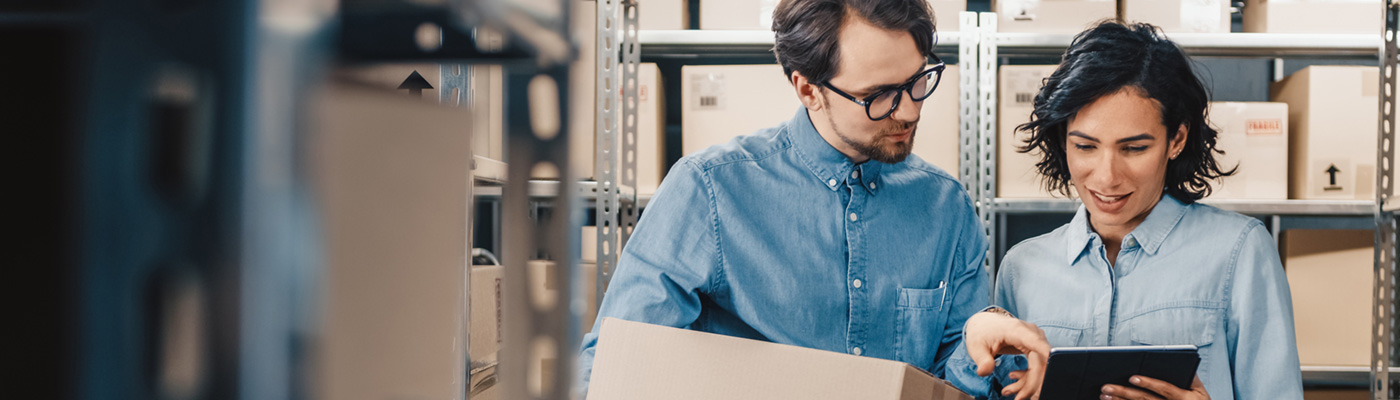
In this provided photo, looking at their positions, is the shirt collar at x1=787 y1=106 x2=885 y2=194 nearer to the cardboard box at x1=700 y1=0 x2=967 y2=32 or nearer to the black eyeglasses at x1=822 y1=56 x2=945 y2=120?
the black eyeglasses at x1=822 y1=56 x2=945 y2=120

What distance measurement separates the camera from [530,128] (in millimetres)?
265

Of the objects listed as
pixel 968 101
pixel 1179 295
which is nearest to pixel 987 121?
pixel 968 101

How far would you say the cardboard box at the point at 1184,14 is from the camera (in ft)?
5.83

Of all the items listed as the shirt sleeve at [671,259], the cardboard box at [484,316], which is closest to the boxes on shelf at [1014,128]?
the shirt sleeve at [671,259]

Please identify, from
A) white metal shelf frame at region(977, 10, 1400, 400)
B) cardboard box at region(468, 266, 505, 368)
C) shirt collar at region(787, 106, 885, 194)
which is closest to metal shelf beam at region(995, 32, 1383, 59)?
white metal shelf frame at region(977, 10, 1400, 400)

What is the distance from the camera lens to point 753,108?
1785 mm

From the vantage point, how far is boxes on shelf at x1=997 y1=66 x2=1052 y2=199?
1.77 metres

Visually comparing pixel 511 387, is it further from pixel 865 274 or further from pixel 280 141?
pixel 865 274

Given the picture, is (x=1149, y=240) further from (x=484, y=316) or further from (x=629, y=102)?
(x=484, y=316)

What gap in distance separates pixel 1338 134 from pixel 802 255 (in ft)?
4.57

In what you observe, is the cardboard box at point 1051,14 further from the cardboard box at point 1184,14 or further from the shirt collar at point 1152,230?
the shirt collar at point 1152,230

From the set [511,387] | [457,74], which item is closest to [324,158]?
[511,387]

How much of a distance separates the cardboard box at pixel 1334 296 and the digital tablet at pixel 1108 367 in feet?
3.58

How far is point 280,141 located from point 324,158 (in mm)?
21
